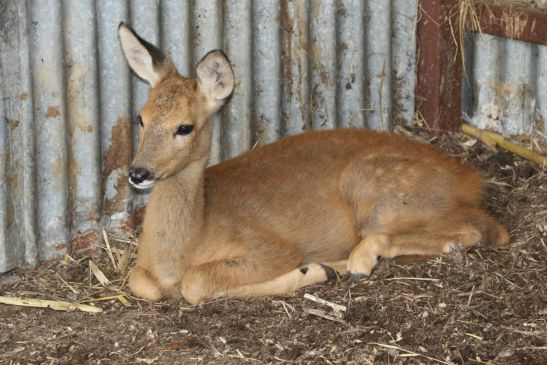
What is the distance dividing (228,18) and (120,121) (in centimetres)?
107

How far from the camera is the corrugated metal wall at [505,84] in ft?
30.5

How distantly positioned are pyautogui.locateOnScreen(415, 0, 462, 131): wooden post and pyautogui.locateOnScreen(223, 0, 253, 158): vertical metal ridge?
56.3 inches

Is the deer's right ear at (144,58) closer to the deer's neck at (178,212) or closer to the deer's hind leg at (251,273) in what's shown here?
the deer's neck at (178,212)

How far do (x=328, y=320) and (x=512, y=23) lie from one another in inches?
123

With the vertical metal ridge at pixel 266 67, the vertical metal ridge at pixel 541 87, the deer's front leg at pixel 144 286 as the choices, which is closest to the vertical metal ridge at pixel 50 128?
the deer's front leg at pixel 144 286

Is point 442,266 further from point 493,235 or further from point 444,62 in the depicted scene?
point 444,62

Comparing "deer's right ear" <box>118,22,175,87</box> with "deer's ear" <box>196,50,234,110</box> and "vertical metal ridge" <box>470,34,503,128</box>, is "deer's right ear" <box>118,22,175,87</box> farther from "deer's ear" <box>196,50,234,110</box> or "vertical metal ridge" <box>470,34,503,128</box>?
"vertical metal ridge" <box>470,34,503,128</box>

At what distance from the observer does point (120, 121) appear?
8570 mm

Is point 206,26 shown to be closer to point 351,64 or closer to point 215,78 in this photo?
point 215,78

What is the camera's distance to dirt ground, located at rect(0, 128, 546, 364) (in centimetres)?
673

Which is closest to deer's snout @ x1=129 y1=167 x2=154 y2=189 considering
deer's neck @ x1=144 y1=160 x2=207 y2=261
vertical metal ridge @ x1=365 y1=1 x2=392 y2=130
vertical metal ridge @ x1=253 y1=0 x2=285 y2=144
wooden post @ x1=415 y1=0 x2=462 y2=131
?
deer's neck @ x1=144 y1=160 x2=207 y2=261

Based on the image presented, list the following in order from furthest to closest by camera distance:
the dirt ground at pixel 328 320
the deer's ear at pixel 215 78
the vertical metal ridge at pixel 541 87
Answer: the vertical metal ridge at pixel 541 87, the deer's ear at pixel 215 78, the dirt ground at pixel 328 320

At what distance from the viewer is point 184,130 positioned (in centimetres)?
768

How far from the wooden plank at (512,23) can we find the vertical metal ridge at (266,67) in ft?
5.02
